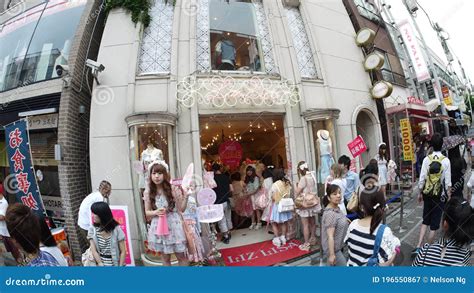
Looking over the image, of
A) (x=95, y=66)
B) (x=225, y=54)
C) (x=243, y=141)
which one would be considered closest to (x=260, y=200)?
(x=243, y=141)

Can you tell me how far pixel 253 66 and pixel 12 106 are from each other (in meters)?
1.58

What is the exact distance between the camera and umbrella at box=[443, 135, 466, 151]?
1742 millimetres

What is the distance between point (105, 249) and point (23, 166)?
2.36 feet

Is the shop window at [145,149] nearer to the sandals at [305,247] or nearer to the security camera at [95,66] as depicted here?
the security camera at [95,66]

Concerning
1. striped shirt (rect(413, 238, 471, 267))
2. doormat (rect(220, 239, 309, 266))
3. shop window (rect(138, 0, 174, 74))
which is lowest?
striped shirt (rect(413, 238, 471, 267))

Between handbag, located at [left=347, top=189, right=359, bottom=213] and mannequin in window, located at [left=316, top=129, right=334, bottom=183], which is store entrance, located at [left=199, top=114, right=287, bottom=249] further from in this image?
handbag, located at [left=347, top=189, right=359, bottom=213]

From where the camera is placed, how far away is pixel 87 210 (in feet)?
4.80

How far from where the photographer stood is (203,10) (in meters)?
1.55

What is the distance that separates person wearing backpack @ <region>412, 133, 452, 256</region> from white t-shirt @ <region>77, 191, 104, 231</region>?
216cm

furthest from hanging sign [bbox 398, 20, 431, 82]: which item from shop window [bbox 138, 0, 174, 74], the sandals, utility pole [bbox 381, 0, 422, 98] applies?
shop window [bbox 138, 0, 174, 74]

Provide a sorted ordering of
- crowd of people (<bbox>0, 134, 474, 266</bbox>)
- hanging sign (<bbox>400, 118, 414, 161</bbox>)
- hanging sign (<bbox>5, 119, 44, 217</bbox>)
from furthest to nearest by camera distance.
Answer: hanging sign (<bbox>400, 118, 414, 161</bbox>), hanging sign (<bbox>5, 119, 44, 217</bbox>), crowd of people (<bbox>0, 134, 474, 266</bbox>)

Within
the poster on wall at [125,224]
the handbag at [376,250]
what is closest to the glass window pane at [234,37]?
the poster on wall at [125,224]

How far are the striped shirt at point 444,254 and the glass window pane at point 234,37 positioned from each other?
156cm

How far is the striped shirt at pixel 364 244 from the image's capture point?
4.69 ft
